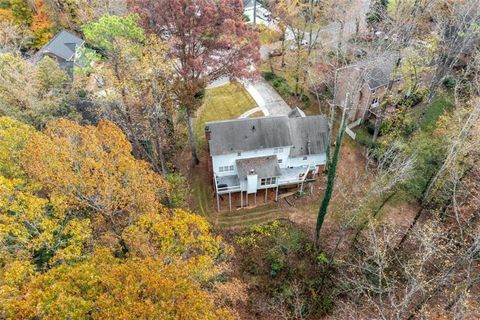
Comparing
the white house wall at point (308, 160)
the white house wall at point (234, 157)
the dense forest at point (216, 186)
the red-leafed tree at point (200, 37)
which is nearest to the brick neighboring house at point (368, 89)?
the dense forest at point (216, 186)

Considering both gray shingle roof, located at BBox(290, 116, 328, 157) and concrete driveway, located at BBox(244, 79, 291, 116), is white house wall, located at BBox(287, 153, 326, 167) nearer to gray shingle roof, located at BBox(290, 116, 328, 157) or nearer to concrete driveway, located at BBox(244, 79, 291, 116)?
gray shingle roof, located at BBox(290, 116, 328, 157)

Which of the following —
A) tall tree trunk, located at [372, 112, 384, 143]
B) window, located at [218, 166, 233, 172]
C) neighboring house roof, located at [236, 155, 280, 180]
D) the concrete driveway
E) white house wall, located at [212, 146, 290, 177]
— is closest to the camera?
neighboring house roof, located at [236, 155, 280, 180]

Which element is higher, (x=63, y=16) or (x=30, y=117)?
(x=63, y=16)

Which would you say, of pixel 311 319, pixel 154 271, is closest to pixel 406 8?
pixel 311 319

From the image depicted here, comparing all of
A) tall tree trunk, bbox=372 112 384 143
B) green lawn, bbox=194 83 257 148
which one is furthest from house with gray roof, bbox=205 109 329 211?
green lawn, bbox=194 83 257 148

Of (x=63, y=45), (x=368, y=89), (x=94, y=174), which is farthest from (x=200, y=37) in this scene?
(x=63, y=45)

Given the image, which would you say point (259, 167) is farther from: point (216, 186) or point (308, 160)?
point (308, 160)

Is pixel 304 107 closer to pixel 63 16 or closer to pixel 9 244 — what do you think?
pixel 9 244
